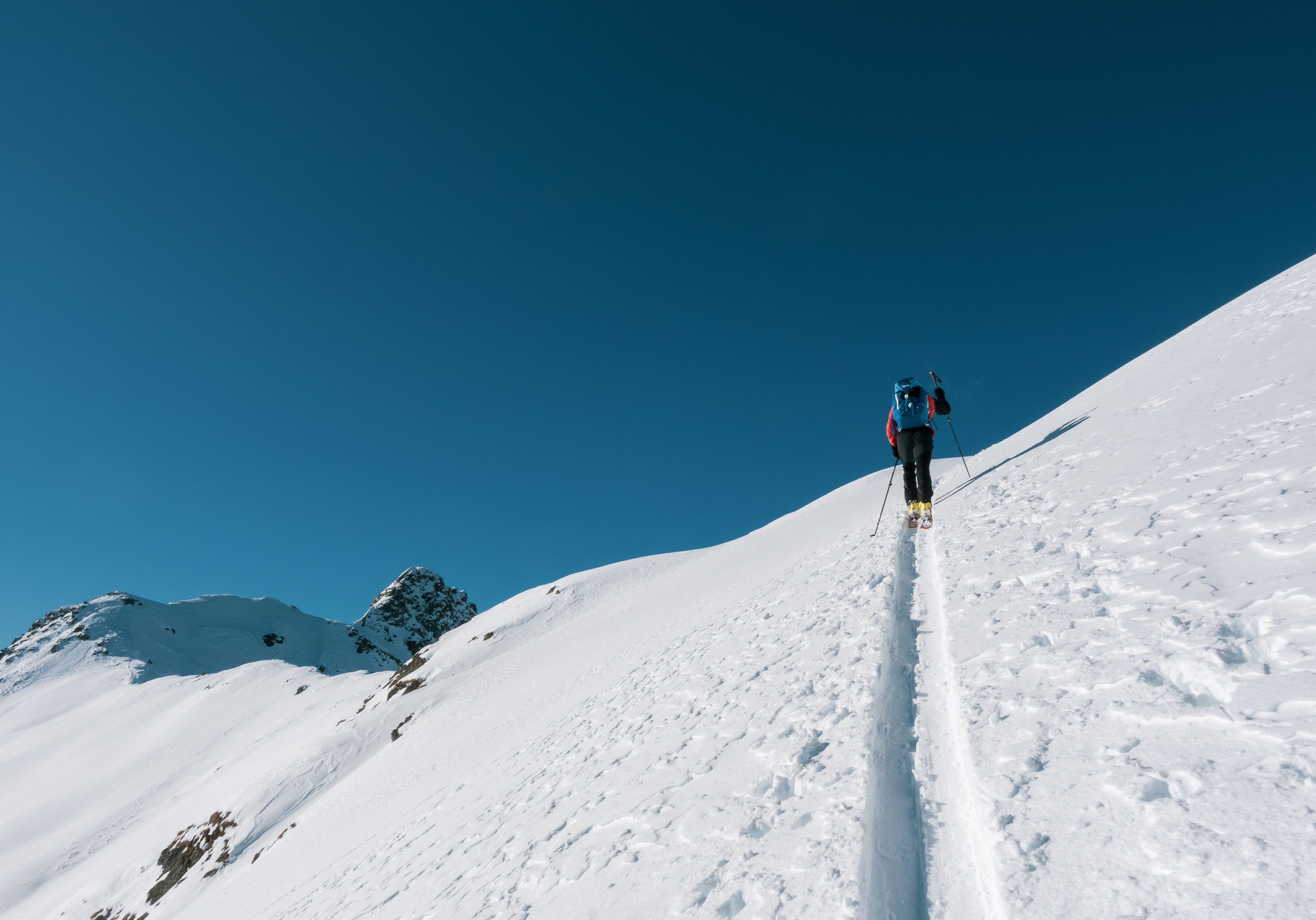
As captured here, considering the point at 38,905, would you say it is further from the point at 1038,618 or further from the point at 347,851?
the point at 1038,618

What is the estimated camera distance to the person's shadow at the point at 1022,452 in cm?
1230

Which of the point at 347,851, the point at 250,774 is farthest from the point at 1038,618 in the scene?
the point at 250,774

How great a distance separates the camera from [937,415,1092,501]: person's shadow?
12.3m

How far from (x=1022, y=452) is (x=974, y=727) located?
37.1 ft

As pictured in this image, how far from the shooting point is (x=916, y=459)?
460 inches

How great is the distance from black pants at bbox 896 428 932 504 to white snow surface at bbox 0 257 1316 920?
2.28ft

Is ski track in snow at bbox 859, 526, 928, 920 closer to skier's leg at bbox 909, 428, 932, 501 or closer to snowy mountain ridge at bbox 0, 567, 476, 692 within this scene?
skier's leg at bbox 909, 428, 932, 501

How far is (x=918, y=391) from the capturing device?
12109 mm

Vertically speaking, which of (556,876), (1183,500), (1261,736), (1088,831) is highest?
(1183,500)

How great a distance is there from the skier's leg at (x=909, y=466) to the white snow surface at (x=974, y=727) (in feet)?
2.28

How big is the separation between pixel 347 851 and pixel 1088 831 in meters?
12.0

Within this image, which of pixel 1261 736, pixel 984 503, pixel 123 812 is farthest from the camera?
pixel 123 812

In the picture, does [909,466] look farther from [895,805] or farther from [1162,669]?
[895,805]

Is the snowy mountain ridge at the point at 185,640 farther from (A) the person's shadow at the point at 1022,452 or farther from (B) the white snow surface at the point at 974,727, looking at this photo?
(A) the person's shadow at the point at 1022,452
